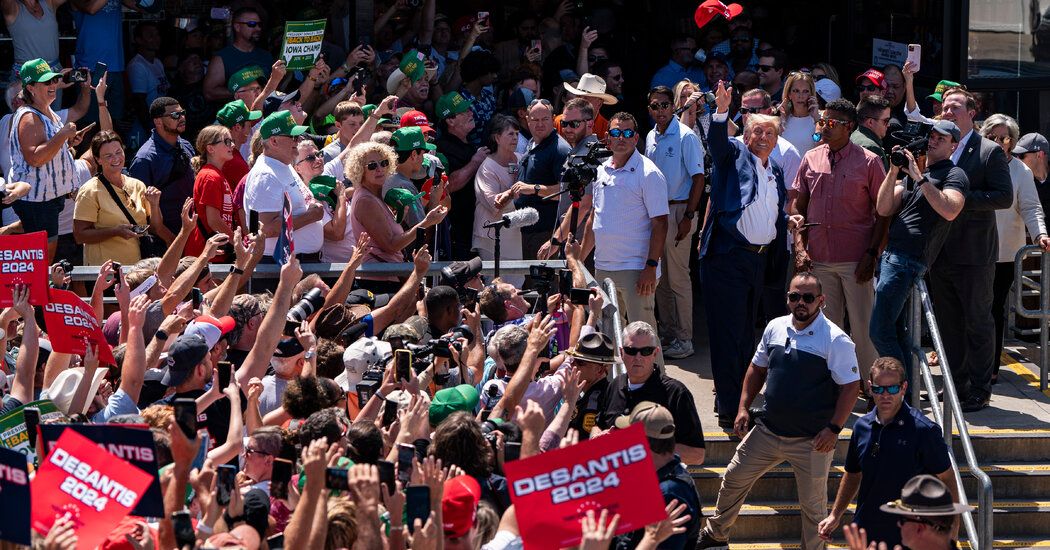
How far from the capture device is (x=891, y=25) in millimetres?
13922

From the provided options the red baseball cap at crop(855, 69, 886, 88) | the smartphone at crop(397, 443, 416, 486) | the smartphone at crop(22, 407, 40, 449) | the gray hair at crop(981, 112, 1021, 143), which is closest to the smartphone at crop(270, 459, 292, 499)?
the smartphone at crop(397, 443, 416, 486)

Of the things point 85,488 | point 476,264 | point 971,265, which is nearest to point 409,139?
point 476,264

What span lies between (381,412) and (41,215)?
452 cm

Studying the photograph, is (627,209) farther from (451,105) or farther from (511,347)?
(511,347)

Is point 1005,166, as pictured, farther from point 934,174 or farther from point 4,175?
point 4,175

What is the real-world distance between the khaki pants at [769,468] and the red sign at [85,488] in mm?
4687

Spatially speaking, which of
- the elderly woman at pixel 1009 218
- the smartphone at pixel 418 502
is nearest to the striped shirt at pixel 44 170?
the smartphone at pixel 418 502

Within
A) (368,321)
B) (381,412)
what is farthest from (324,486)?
(368,321)

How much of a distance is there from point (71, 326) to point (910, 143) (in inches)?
213

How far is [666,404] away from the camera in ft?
26.6

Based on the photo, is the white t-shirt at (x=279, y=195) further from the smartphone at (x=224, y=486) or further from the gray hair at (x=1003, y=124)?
the gray hair at (x=1003, y=124)

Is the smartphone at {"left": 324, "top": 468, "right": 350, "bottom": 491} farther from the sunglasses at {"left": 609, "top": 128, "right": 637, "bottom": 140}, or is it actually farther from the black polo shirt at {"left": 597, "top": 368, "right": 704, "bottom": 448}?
the sunglasses at {"left": 609, "top": 128, "right": 637, "bottom": 140}

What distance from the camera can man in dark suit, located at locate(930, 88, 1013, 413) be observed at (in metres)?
10.0

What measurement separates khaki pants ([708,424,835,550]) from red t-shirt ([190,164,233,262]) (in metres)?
3.78
